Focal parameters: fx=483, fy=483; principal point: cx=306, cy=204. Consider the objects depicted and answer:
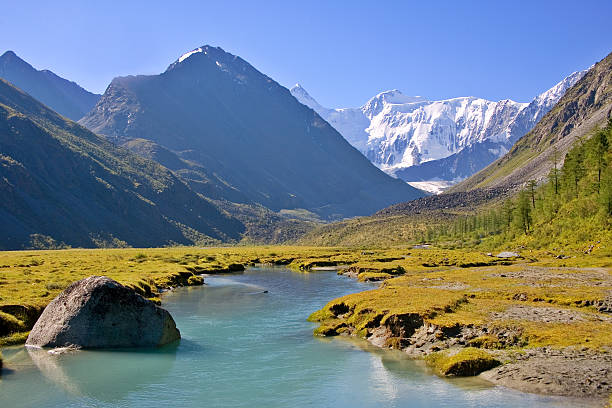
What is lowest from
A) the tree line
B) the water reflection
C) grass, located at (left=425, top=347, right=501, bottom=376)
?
the water reflection

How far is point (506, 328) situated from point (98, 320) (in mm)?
32309

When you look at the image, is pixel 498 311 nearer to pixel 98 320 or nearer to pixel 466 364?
pixel 466 364

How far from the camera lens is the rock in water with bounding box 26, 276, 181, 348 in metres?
38.4

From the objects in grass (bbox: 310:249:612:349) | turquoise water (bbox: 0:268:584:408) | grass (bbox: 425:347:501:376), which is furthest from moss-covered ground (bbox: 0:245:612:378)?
turquoise water (bbox: 0:268:584:408)

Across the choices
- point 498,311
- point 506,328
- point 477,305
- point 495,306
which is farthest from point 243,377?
point 495,306

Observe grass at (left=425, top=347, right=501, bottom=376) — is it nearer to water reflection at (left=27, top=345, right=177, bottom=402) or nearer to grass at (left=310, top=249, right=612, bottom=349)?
grass at (left=310, top=249, right=612, bottom=349)

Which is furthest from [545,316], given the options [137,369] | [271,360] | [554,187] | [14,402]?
[554,187]

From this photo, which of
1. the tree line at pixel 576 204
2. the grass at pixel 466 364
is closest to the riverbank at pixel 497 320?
the grass at pixel 466 364

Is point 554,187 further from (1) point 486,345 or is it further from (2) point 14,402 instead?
(2) point 14,402

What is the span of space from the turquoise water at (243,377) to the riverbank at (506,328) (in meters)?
1.73

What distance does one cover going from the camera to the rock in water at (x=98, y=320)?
38375 mm

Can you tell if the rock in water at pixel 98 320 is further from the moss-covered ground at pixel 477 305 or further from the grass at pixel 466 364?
the grass at pixel 466 364

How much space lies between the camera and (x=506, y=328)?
37.4m

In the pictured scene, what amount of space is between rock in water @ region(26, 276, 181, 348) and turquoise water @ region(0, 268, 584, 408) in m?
1.47
